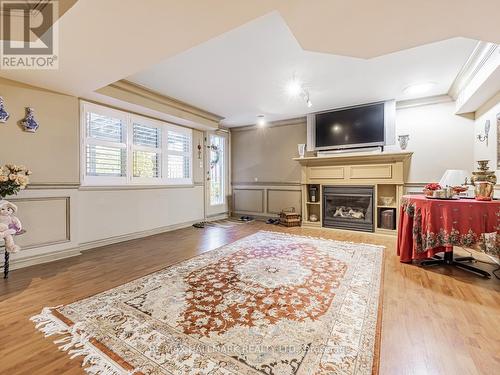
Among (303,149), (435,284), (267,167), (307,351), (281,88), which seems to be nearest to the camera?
(307,351)

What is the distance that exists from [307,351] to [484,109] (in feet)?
14.7

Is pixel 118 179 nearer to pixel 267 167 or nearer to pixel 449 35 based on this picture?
pixel 267 167

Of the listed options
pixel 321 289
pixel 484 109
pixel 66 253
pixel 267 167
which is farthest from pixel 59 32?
pixel 484 109

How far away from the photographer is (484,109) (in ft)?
11.7

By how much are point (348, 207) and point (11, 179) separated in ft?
17.7

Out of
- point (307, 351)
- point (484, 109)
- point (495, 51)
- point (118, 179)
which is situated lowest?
point (307, 351)

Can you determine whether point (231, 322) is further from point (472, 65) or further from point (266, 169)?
point (266, 169)

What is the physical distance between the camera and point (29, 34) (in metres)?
1.92

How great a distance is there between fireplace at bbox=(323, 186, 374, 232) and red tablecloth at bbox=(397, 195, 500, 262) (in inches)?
66.5

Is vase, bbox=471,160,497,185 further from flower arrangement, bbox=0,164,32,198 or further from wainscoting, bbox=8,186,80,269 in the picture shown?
wainscoting, bbox=8,186,80,269

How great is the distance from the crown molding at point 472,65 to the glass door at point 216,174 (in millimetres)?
4883

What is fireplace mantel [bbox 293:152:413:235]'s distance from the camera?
438 cm

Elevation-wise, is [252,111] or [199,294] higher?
[252,111]

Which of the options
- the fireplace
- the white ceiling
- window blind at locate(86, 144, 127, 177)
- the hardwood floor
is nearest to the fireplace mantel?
the fireplace
